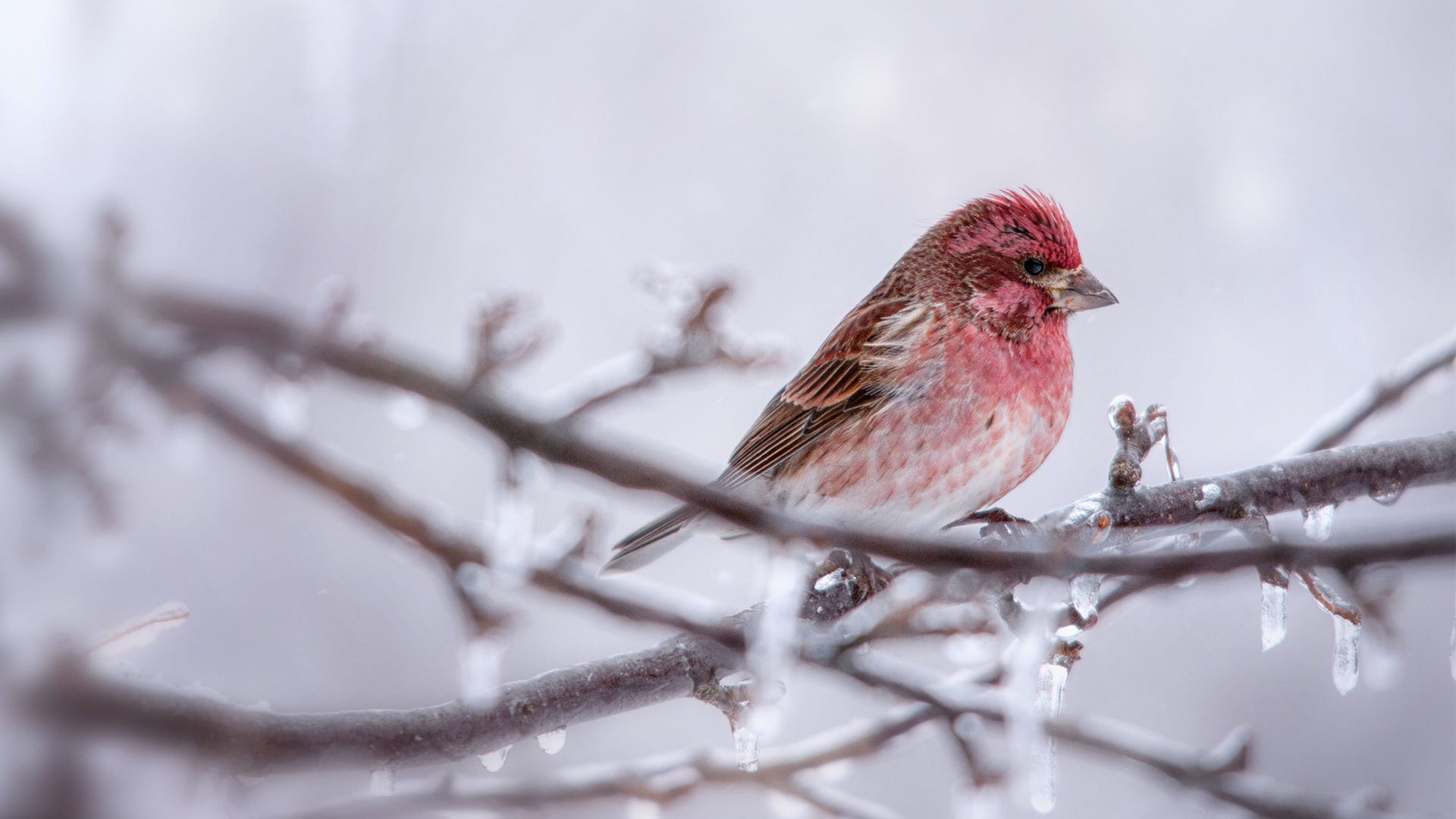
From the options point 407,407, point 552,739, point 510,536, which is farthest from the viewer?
point 552,739

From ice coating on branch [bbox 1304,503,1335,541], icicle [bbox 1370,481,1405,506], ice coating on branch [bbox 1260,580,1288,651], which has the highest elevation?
icicle [bbox 1370,481,1405,506]

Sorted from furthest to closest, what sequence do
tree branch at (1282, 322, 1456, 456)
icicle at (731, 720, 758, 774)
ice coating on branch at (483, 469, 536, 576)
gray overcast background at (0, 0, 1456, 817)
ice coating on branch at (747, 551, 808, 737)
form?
gray overcast background at (0, 0, 1456, 817) < tree branch at (1282, 322, 1456, 456) < icicle at (731, 720, 758, 774) < ice coating on branch at (747, 551, 808, 737) < ice coating on branch at (483, 469, 536, 576)

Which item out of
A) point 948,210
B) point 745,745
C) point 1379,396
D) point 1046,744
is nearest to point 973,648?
point 1046,744

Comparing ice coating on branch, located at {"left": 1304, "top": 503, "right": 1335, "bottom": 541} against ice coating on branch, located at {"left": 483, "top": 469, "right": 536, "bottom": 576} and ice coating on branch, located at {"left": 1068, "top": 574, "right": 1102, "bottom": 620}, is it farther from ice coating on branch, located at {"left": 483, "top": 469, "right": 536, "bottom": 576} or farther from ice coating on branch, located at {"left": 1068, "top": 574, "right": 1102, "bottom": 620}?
ice coating on branch, located at {"left": 483, "top": 469, "right": 536, "bottom": 576}

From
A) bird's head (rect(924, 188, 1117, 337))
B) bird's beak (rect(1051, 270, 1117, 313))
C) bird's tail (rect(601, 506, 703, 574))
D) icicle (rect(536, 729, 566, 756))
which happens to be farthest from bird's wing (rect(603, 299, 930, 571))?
icicle (rect(536, 729, 566, 756))

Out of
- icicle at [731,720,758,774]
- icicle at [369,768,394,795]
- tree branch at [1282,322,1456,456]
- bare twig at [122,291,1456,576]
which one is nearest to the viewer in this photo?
bare twig at [122,291,1456,576]

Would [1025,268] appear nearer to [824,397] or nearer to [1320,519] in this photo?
[824,397]
